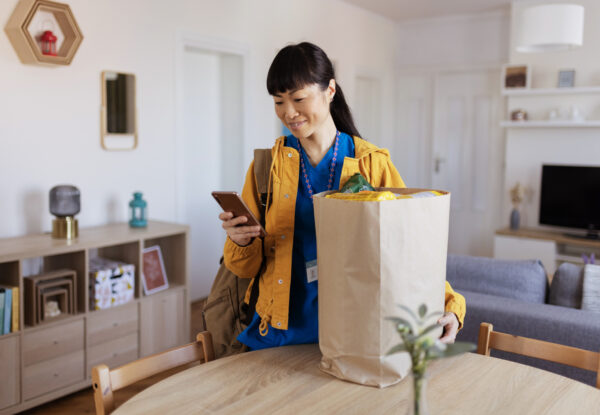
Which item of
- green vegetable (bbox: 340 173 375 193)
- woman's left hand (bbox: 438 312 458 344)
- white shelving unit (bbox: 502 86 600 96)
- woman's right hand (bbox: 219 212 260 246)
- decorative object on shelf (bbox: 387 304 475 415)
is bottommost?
woman's left hand (bbox: 438 312 458 344)

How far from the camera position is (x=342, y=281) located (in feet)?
3.62

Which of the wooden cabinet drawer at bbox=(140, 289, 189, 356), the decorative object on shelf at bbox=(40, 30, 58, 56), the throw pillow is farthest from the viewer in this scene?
the wooden cabinet drawer at bbox=(140, 289, 189, 356)

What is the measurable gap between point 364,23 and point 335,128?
4578 mm

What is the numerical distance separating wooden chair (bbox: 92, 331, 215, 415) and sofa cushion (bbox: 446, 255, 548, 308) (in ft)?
4.72

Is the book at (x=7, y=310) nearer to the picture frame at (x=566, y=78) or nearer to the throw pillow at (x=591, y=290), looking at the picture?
the throw pillow at (x=591, y=290)

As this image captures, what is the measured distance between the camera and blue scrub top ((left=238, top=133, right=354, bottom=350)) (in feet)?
4.58

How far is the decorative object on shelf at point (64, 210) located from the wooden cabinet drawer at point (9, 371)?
1.88ft

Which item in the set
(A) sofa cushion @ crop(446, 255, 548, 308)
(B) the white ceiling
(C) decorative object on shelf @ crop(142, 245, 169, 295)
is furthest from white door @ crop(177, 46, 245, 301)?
(A) sofa cushion @ crop(446, 255, 548, 308)

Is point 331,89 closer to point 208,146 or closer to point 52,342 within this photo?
point 52,342

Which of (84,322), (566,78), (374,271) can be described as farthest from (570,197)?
Result: (374,271)

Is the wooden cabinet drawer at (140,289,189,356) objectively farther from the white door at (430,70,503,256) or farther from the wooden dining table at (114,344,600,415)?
the white door at (430,70,503,256)

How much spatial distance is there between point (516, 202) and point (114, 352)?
3906 millimetres

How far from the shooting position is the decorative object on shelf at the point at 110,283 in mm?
2910

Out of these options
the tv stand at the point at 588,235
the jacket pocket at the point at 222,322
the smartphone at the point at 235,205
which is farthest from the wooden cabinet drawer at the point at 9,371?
the tv stand at the point at 588,235
